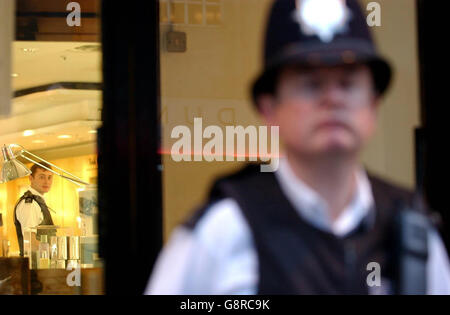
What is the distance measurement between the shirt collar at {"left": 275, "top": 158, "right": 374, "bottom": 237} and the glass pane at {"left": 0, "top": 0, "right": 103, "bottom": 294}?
93cm

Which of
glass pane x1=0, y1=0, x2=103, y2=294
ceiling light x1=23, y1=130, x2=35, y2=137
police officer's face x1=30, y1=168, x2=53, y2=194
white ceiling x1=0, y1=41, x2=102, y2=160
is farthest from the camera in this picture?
police officer's face x1=30, y1=168, x2=53, y2=194

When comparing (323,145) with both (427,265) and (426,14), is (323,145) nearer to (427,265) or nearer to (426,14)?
(427,265)

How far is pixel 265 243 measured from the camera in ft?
8.71

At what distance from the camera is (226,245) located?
8.61ft

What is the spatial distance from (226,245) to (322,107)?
0.54 metres

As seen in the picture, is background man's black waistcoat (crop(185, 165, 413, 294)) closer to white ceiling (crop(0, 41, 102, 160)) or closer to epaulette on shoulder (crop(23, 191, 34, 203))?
white ceiling (crop(0, 41, 102, 160))

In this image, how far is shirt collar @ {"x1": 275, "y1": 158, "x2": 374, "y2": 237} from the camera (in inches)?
107

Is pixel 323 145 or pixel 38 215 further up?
pixel 323 145

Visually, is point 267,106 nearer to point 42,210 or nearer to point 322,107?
→ point 322,107

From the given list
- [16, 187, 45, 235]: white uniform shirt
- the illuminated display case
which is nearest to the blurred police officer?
the illuminated display case

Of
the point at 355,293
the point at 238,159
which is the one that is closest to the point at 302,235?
the point at 355,293
